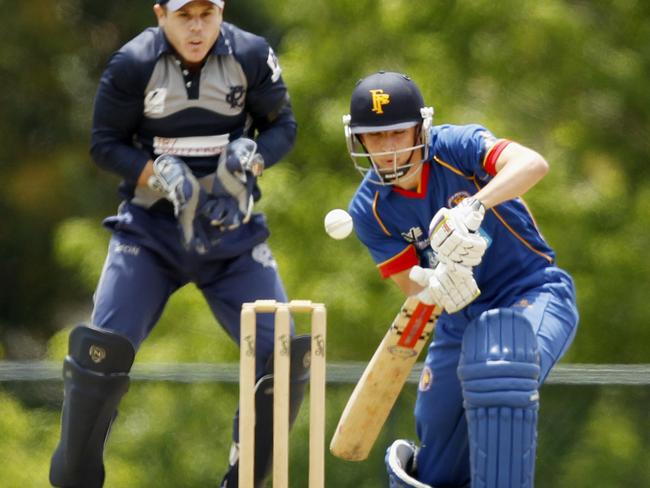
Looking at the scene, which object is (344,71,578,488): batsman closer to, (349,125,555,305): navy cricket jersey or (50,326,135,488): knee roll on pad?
(349,125,555,305): navy cricket jersey

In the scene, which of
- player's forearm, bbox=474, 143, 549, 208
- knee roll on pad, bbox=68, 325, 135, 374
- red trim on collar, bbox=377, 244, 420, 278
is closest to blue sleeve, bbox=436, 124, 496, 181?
player's forearm, bbox=474, 143, 549, 208

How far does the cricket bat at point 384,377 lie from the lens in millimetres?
4066

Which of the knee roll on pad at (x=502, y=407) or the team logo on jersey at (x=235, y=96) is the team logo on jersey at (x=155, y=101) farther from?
the knee roll on pad at (x=502, y=407)

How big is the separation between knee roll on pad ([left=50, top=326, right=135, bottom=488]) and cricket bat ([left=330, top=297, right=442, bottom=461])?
0.62 meters

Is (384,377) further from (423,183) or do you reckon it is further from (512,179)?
(512,179)

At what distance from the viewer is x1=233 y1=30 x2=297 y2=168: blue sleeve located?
14.4 feet

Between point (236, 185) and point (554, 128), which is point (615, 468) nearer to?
point (236, 185)

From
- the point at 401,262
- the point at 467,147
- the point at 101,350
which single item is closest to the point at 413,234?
the point at 401,262

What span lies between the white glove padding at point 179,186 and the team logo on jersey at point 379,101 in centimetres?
60

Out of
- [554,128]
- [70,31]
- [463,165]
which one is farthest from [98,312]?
[70,31]

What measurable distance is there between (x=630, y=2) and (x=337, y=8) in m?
1.37

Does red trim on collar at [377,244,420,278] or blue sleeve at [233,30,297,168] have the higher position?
blue sleeve at [233,30,297,168]

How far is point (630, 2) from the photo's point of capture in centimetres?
724

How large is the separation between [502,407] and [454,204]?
0.68m
